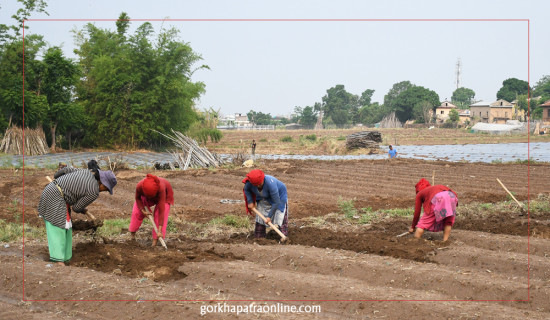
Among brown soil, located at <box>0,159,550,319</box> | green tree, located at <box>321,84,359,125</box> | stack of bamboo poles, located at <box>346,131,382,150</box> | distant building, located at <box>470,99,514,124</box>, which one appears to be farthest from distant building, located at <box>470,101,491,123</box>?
brown soil, located at <box>0,159,550,319</box>

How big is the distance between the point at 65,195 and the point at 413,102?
185 ft

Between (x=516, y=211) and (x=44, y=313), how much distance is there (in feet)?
24.5

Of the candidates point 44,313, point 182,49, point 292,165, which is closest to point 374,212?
point 44,313

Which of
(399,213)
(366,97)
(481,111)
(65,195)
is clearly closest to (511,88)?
(481,111)

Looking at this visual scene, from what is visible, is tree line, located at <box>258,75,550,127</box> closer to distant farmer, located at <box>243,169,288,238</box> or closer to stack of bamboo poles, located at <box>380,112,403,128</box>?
stack of bamboo poles, located at <box>380,112,403,128</box>

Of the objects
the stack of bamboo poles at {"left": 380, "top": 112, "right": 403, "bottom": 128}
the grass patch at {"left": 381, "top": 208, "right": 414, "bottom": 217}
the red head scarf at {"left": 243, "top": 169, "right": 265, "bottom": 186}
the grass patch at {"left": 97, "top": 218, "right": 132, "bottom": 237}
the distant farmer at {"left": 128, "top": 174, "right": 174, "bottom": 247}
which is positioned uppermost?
the stack of bamboo poles at {"left": 380, "top": 112, "right": 403, "bottom": 128}

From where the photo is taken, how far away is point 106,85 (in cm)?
2577

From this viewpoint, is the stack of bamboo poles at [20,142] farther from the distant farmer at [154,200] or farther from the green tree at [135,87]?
the distant farmer at [154,200]

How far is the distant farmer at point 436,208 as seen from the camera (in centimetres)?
648

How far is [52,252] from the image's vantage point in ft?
18.9

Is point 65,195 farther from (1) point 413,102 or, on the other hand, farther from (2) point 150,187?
(1) point 413,102

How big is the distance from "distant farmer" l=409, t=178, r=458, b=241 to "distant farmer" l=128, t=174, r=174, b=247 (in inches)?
120

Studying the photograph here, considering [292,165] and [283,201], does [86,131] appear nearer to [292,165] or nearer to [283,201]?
[292,165]

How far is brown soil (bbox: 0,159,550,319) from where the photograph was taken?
4531mm
